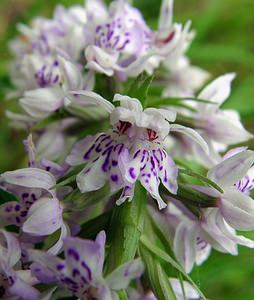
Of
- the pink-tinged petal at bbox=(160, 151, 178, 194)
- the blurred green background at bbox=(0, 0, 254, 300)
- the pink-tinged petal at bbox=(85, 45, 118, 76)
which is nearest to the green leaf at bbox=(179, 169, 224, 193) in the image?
the pink-tinged petal at bbox=(160, 151, 178, 194)

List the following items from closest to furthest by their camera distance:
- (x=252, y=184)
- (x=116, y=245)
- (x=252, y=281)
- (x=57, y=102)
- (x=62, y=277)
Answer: (x=62, y=277)
(x=116, y=245)
(x=252, y=184)
(x=57, y=102)
(x=252, y=281)

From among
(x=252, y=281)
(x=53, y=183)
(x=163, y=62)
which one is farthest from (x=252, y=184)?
→ (x=252, y=281)

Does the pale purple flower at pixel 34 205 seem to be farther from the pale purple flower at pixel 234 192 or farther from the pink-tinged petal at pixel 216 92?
the pink-tinged petal at pixel 216 92

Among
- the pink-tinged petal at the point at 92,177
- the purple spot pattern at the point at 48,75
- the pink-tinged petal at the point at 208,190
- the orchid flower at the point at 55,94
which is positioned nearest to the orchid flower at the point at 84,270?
the pink-tinged petal at the point at 92,177

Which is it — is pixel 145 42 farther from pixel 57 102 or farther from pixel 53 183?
pixel 53 183

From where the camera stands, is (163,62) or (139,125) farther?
(163,62)

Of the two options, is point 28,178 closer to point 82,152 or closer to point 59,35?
point 82,152
